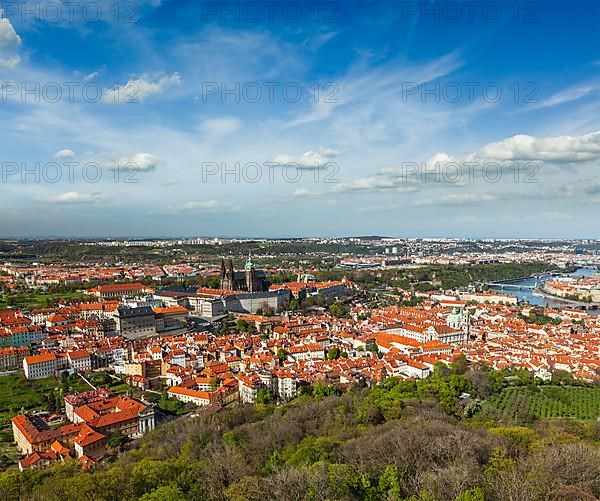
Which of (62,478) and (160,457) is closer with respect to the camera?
(62,478)

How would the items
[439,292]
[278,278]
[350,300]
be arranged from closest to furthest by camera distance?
[350,300] → [439,292] → [278,278]

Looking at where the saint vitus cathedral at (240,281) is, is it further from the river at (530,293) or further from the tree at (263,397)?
the tree at (263,397)

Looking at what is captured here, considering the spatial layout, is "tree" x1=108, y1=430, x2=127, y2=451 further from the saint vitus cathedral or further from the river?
the river

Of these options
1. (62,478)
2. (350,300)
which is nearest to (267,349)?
(62,478)

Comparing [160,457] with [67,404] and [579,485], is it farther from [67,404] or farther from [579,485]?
[579,485]

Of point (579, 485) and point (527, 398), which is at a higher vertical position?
point (579, 485)

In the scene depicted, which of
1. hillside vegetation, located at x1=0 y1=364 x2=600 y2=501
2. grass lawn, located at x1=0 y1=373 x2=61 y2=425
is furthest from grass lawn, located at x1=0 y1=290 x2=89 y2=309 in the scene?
hillside vegetation, located at x1=0 y1=364 x2=600 y2=501

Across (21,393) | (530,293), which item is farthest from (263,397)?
(530,293)

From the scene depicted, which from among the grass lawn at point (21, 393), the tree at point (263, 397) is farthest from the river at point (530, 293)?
→ the grass lawn at point (21, 393)

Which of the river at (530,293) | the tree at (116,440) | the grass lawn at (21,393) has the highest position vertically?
the tree at (116,440)

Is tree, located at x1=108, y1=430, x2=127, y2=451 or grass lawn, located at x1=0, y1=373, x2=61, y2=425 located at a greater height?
tree, located at x1=108, y1=430, x2=127, y2=451

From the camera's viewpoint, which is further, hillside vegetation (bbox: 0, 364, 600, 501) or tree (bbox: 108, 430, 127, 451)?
tree (bbox: 108, 430, 127, 451)
